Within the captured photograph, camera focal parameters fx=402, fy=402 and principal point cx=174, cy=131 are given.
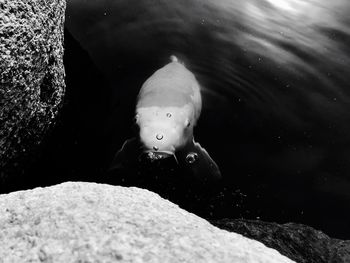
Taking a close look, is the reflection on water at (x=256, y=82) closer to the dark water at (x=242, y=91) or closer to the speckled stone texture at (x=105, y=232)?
the dark water at (x=242, y=91)

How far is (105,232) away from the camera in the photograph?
1.66m

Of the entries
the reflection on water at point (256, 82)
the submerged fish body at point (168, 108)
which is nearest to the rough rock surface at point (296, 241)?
the reflection on water at point (256, 82)

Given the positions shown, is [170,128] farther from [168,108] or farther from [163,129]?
[168,108]

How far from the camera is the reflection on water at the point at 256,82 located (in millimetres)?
4129

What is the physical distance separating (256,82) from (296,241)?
9.38 ft

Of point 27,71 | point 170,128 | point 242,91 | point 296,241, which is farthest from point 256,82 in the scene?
point 27,71

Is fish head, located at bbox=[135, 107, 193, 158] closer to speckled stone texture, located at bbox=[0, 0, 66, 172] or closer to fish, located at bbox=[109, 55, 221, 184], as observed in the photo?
fish, located at bbox=[109, 55, 221, 184]

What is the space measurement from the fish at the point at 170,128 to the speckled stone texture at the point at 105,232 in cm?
198

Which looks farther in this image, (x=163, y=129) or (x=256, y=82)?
(x=256, y=82)

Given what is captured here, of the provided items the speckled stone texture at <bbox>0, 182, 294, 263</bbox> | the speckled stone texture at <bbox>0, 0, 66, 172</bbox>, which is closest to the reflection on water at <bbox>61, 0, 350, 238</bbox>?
the speckled stone texture at <bbox>0, 0, 66, 172</bbox>

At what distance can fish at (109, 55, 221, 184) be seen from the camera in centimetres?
402

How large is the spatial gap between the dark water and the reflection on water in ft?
0.05

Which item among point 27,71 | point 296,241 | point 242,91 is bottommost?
point 242,91

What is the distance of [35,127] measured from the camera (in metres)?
3.15
